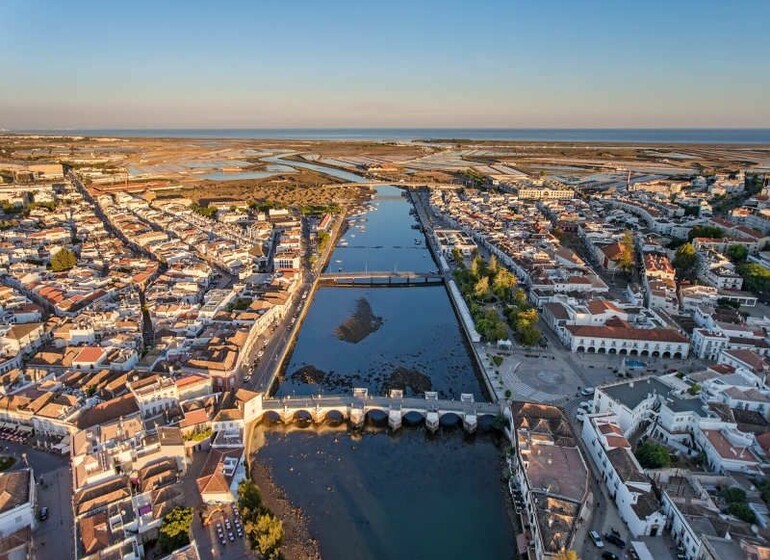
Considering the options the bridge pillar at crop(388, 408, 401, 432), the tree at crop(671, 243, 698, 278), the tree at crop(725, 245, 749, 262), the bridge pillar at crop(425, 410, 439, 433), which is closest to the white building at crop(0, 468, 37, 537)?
the bridge pillar at crop(388, 408, 401, 432)

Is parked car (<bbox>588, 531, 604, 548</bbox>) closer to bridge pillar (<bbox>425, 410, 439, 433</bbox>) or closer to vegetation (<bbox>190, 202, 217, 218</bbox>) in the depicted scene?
bridge pillar (<bbox>425, 410, 439, 433</bbox>)

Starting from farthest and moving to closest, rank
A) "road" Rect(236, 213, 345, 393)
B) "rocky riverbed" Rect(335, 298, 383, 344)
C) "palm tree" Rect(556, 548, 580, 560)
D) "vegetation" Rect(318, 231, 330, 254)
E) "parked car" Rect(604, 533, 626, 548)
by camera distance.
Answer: "vegetation" Rect(318, 231, 330, 254)
"rocky riverbed" Rect(335, 298, 383, 344)
"road" Rect(236, 213, 345, 393)
"parked car" Rect(604, 533, 626, 548)
"palm tree" Rect(556, 548, 580, 560)

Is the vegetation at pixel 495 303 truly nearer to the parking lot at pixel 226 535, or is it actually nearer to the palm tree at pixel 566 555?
the palm tree at pixel 566 555

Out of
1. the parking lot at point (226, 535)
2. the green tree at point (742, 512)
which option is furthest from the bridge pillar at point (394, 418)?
the green tree at point (742, 512)

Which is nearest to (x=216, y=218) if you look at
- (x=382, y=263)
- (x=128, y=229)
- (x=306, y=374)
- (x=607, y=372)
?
(x=128, y=229)

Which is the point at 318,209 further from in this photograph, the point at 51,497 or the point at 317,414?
the point at 51,497

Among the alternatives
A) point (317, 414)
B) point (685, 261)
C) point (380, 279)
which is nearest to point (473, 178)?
point (685, 261)
